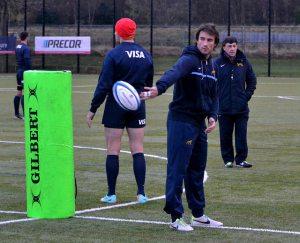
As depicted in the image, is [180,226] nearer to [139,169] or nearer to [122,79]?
[139,169]

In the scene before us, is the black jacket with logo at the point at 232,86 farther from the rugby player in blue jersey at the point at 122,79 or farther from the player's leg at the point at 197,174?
the player's leg at the point at 197,174

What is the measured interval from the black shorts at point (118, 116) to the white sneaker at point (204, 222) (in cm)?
161

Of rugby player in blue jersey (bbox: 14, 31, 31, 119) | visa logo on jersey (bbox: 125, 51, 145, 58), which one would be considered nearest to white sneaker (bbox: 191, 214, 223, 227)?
visa logo on jersey (bbox: 125, 51, 145, 58)

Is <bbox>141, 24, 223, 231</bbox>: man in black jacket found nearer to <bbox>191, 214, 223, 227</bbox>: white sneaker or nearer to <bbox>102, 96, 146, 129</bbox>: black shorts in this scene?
<bbox>191, 214, 223, 227</bbox>: white sneaker

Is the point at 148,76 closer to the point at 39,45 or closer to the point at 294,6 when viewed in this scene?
the point at 39,45

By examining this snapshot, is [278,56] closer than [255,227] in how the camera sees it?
No

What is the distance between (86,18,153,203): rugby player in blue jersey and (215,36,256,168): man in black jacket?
12.1 ft

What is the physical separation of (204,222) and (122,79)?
2.00 m

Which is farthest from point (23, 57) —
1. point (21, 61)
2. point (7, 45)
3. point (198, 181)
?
point (7, 45)

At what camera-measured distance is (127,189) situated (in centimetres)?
1149

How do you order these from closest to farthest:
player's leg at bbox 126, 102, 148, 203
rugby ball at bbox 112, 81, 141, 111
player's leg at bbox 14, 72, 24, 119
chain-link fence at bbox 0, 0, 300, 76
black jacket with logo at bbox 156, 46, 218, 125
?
rugby ball at bbox 112, 81, 141, 111
black jacket with logo at bbox 156, 46, 218, 125
player's leg at bbox 126, 102, 148, 203
player's leg at bbox 14, 72, 24, 119
chain-link fence at bbox 0, 0, 300, 76

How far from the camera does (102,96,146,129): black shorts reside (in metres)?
10.1

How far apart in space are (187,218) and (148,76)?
1.76 metres

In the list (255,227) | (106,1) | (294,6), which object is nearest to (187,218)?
(255,227)
